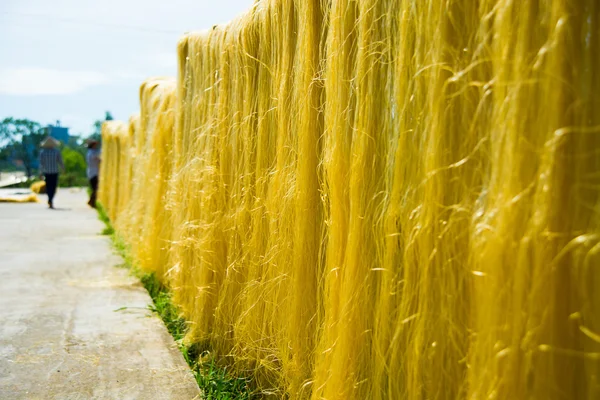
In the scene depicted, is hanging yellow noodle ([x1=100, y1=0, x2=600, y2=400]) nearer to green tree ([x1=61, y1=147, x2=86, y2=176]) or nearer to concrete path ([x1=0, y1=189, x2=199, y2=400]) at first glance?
concrete path ([x1=0, y1=189, x2=199, y2=400])

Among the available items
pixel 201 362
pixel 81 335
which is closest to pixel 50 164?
pixel 81 335

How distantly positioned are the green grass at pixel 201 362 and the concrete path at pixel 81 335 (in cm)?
7

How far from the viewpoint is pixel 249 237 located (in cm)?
298

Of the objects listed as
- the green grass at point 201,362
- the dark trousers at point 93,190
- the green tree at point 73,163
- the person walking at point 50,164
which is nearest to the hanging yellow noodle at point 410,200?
the green grass at point 201,362

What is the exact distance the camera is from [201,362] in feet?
11.2

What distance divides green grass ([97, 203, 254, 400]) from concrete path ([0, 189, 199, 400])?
0.07 m

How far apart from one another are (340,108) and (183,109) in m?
2.43

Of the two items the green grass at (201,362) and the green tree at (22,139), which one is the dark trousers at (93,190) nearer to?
the green grass at (201,362)

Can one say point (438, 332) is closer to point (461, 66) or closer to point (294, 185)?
point (461, 66)

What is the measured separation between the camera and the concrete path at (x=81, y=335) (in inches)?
121

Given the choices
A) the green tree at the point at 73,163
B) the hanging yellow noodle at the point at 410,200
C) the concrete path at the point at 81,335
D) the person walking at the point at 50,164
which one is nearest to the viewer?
the hanging yellow noodle at the point at 410,200

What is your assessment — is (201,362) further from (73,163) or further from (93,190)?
(73,163)

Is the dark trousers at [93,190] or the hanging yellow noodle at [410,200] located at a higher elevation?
the hanging yellow noodle at [410,200]

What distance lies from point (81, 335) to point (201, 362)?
99 cm
